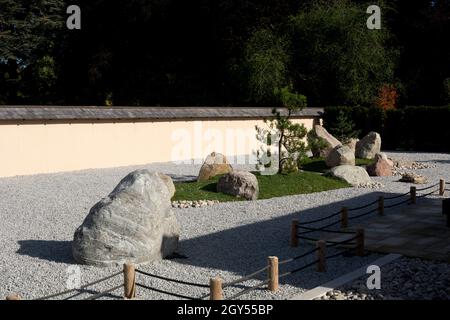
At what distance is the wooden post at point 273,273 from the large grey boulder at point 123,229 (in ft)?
7.28

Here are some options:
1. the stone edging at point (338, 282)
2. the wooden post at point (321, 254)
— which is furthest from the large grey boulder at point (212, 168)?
the wooden post at point (321, 254)

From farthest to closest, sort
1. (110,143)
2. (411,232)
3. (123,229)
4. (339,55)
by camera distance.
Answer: (339,55) → (110,143) → (411,232) → (123,229)

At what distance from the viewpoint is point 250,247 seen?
32.3ft

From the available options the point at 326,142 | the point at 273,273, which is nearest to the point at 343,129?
the point at 326,142

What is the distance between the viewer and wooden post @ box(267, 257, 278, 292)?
724 cm

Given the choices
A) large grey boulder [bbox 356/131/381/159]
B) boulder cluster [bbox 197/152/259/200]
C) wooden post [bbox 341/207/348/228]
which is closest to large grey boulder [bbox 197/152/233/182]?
boulder cluster [bbox 197/152/259/200]

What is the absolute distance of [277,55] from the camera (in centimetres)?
3334

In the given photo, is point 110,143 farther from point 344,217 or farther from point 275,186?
point 344,217

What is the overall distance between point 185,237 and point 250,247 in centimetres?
151

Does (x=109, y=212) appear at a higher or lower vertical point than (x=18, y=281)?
higher

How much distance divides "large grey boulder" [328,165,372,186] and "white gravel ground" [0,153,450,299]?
2.56 ft
